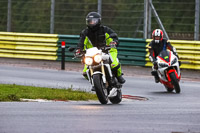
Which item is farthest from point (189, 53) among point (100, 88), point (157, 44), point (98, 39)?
point (100, 88)

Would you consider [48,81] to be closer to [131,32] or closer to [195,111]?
[131,32]

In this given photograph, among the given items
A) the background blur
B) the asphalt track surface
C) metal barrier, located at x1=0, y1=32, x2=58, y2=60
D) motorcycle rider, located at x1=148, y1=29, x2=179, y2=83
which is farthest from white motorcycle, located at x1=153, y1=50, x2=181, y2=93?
metal barrier, located at x1=0, y1=32, x2=58, y2=60

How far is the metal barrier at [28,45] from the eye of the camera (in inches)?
998

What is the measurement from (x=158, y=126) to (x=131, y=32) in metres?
15.5

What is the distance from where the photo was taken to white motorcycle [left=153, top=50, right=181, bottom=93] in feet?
52.8

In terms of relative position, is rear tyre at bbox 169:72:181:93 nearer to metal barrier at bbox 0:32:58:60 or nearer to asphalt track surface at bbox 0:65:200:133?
asphalt track surface at bbox 0:65:200:133

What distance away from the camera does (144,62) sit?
23.5m

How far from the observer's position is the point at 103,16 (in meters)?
24.1

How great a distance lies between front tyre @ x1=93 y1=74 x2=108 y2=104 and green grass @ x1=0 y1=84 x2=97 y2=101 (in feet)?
5.29

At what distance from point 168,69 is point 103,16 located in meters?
8.11

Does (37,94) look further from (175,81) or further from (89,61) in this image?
(175,81)

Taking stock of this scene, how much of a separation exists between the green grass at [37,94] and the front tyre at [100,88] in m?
1.61

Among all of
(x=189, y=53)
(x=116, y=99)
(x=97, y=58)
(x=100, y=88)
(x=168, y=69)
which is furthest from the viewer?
(x=189, y=53)

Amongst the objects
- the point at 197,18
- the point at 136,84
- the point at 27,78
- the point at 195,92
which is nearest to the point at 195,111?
the point at 195,92
